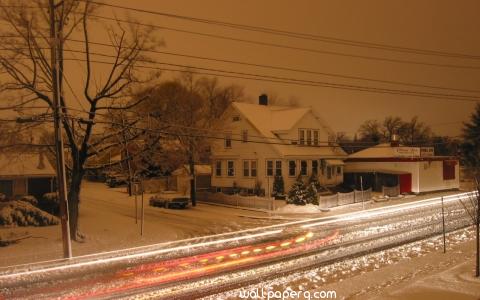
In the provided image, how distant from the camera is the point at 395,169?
4725 cm

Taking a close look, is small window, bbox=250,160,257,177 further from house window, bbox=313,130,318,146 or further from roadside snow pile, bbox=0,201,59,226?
roadside snow pile, bbox=0,201,59,226

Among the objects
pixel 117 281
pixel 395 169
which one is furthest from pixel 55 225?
pixel 395 169

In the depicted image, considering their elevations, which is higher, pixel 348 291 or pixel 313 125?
pixel 313 125

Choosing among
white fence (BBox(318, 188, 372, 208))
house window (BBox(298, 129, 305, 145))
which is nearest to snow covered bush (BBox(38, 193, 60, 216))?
white fence (BBox(318, 188, 372, 208))

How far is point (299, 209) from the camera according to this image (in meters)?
34.2

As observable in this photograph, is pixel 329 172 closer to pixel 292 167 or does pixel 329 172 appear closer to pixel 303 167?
pixel 303 167

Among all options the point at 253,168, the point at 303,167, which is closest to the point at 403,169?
the point at 303,167

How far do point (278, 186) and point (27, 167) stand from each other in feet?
67.2

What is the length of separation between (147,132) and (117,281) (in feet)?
38.3

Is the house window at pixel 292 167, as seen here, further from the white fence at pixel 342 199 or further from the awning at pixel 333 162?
the white fence at pixel 342 199

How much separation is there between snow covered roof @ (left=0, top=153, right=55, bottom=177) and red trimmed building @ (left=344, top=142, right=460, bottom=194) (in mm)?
29816

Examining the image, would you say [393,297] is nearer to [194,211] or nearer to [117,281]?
[117,281]

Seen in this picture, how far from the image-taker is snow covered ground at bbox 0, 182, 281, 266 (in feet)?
70.3

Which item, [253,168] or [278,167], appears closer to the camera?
[278,167]
